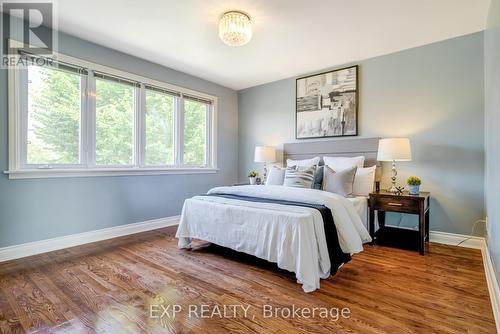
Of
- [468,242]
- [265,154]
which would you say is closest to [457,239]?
[468,242]

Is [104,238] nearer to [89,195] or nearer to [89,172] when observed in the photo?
[89,195]

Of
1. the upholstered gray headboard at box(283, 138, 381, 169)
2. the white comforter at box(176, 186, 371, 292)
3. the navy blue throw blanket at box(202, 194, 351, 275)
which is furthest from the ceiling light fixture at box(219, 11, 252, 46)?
the upholstered gray headboard at box(283, 138, 381, 169)

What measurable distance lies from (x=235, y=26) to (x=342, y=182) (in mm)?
2117

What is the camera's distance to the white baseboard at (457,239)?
9.45 ft

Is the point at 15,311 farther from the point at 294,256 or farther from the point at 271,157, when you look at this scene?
the point at 271,157

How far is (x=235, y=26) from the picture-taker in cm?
246

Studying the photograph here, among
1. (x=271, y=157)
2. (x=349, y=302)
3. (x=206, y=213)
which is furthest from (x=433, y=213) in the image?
(x=206, y=213)

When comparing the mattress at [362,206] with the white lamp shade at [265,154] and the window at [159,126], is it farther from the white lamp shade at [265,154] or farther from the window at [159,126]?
the window at [159,126]

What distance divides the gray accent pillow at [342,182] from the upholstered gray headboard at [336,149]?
0.51 meters

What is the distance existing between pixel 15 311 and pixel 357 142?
3.91 metres

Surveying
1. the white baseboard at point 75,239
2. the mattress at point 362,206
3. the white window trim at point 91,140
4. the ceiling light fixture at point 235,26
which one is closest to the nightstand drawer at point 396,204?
the mattress at point 362,206

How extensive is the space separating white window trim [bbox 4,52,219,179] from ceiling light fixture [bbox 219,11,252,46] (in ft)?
5.85

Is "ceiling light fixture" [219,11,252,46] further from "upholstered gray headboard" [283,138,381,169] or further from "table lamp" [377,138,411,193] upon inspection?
"upholstered gray headboard" [283,138,381,169]

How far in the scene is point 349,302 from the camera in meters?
1.80
